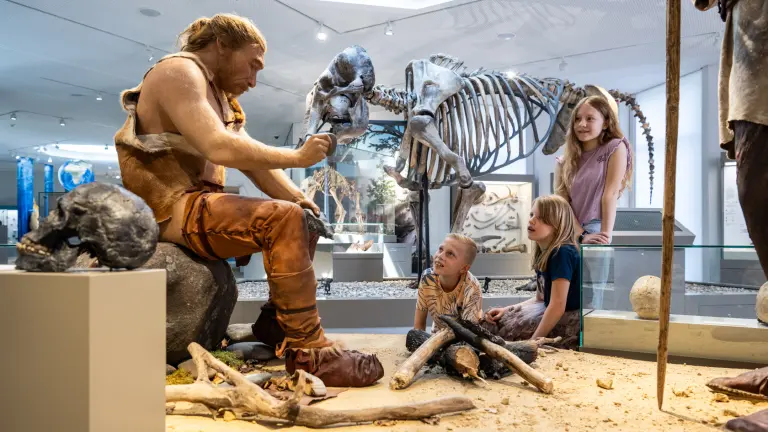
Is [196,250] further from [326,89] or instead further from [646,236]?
[646,236]

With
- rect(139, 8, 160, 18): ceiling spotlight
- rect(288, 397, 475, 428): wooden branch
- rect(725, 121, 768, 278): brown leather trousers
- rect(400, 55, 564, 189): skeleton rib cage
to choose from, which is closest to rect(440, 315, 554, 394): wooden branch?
rect(288, 397, 475, 428): wooden branch

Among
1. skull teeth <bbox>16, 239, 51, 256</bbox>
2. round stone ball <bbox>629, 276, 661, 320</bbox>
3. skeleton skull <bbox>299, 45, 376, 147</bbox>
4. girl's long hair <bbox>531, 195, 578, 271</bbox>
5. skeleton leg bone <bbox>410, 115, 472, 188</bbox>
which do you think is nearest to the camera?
skull teeth <bbox>16, 239, 51, 256</bbox>

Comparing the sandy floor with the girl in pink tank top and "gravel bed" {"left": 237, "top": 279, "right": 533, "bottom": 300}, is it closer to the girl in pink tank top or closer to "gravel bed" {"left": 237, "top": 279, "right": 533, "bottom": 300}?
the girl in pink tank top

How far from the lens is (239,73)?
241 centimetres

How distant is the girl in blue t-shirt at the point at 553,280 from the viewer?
298 centimetres

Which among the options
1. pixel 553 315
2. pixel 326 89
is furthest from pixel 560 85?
Answer: pixel 553 315

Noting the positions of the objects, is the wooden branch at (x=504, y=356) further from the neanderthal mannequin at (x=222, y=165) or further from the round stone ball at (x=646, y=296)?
the round stone ball at (x=646, y=296)

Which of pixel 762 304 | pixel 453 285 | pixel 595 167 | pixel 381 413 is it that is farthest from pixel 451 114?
pixel 381 413

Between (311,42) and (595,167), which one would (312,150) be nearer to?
(595,167)

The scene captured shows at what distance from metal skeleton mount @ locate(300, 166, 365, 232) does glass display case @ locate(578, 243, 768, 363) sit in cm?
320

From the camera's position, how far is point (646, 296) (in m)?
2.66

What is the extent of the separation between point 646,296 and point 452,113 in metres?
3.39

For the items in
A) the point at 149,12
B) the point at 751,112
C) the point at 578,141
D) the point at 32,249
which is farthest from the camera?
the point at 149,12

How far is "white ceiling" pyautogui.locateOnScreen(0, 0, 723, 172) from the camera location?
537 cm
